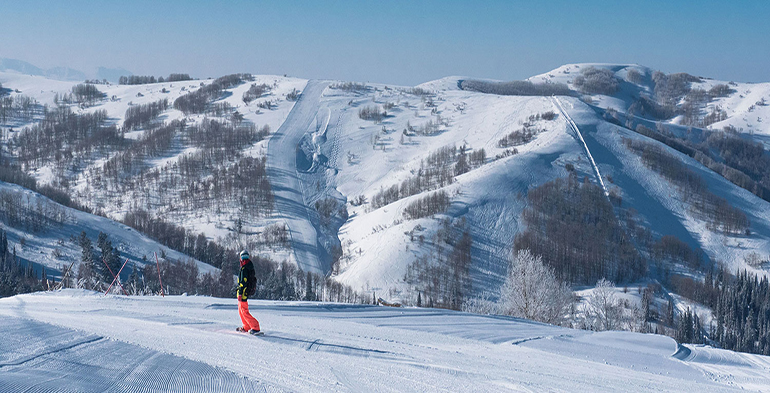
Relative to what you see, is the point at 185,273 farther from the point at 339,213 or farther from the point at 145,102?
the point at 145,102

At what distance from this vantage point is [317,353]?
36.1 feet

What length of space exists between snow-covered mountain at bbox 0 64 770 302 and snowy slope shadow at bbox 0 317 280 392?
4103 cm

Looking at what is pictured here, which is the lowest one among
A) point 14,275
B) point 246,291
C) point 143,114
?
point 14,275

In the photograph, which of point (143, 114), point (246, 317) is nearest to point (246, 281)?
point (246, 317)

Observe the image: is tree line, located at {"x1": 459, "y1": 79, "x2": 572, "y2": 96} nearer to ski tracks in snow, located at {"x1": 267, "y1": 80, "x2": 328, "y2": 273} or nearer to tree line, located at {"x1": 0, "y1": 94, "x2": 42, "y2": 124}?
ski tracks in snow, located at {"x1": 267, "y1": 80, "x2": 328, "y2": 273}

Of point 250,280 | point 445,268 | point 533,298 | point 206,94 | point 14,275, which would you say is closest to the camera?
point 250,280

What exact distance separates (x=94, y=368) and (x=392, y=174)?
253 ft

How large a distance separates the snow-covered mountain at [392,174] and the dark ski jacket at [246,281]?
38.4 metres

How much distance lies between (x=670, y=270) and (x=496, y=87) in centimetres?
10057

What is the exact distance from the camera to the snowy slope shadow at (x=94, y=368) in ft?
24.6

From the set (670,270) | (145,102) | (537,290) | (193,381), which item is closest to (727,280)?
(670,270)

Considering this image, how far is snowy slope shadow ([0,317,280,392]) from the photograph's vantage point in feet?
24.6

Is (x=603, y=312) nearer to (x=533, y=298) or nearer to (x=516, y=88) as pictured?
(x=533, y=298)

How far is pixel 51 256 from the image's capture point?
48.9m
